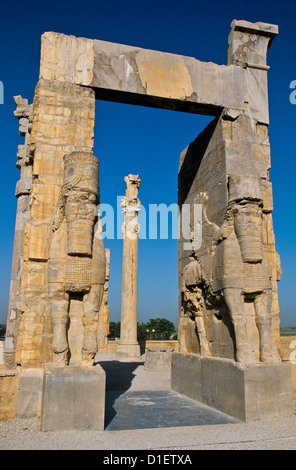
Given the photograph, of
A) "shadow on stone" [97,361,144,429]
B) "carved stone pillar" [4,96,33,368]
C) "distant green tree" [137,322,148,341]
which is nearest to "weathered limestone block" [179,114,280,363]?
"shadow on stone" [97,361,144,429]

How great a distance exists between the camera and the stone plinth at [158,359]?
11594 mm

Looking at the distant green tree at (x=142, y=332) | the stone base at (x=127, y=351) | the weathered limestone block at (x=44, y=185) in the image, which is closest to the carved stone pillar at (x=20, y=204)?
the weathered limestone block at (x=44, y=185)

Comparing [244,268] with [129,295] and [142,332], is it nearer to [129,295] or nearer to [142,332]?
[129,295]

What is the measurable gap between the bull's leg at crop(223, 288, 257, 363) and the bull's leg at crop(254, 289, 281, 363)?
0.17m

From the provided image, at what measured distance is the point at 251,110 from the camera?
22.1ft

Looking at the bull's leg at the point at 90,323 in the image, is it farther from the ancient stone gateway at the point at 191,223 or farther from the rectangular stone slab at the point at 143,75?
the rectangular stone slab at the point at 143,75

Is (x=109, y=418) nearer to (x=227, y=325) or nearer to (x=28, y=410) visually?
(x=28, y=410)

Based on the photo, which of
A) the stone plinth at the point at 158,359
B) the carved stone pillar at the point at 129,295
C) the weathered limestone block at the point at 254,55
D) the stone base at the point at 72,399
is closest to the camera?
the stone base at the point at 72,399

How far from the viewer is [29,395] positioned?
502 centimetres

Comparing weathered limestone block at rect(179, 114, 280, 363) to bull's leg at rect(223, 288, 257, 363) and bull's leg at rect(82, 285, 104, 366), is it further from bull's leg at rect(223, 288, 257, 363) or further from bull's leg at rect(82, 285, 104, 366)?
bull's leg at rect(82, 285, 104, 366)

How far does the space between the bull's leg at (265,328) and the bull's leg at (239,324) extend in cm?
17

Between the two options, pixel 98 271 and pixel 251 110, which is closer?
pixel 98 271
